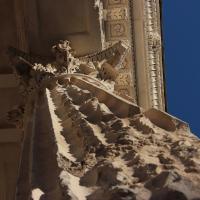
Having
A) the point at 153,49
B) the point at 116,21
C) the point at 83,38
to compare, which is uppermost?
the point at 116,21

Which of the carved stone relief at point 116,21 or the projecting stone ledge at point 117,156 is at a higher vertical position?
the carved stone relief at point 116,21

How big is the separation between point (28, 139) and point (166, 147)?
10.2 feet

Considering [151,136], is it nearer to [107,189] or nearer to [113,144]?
[113,144]

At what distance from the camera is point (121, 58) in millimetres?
13430

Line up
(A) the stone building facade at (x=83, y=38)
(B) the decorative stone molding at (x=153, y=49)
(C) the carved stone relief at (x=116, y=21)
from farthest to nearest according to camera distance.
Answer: (B) the decorative stone molding at (x=153, y=49), (C) the carved stone relief at (x=116, y=21), (A) the stone building facade at (x=83, y=38)

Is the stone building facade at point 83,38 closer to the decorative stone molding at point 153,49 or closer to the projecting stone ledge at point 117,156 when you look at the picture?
the decorative stone molding at point 153,49

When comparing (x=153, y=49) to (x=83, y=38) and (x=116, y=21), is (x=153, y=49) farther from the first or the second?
(x=83, y=38)

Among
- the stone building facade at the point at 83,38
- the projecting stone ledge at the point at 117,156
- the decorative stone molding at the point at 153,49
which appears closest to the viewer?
the projecting stone ledge at the point at 117,156

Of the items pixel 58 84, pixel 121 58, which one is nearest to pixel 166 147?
pixel 58 84

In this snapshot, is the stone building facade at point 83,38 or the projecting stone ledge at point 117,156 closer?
the projecting stone ledge at point 117,156

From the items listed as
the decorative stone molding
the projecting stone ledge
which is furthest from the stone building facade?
the projecting stone ledge

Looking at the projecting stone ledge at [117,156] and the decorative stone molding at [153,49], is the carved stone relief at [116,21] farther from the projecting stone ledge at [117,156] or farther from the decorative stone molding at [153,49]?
the projecting stone ledge at [117,156]

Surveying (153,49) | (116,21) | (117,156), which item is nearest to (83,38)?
(116,21)

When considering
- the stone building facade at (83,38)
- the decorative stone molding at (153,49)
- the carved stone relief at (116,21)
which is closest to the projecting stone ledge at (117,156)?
the stone building facade at (83,38)
